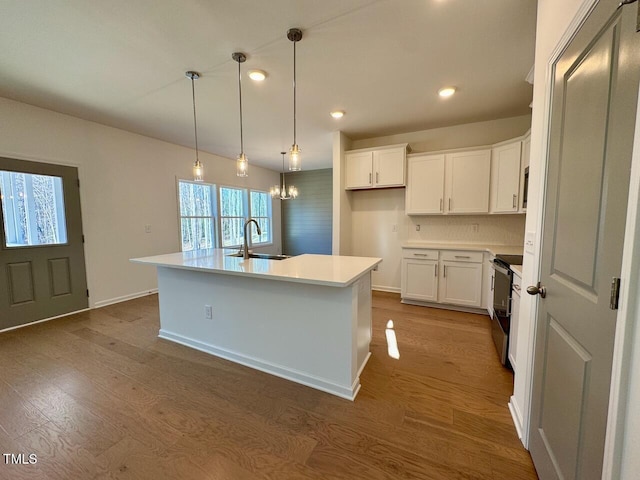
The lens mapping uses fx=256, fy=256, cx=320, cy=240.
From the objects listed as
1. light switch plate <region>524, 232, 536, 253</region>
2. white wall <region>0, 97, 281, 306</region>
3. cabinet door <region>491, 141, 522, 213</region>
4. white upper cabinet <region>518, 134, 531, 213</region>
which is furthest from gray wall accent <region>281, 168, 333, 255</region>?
light switch plate <region>524, 232, 536, 253</region>

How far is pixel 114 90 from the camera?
2.77 m

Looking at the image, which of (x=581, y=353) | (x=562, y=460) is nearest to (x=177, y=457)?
(x=562, y=460)

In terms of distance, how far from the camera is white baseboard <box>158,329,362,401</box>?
6.31 feet

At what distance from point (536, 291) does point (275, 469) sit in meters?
1.66

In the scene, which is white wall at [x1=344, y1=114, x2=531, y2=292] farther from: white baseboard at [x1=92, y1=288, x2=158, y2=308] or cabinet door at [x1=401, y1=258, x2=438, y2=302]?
white baseboard at [x1=92, y1=288, x2=158, y2=308]

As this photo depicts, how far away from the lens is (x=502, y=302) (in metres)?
2.39

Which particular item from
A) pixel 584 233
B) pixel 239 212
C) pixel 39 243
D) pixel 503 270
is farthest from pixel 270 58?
pixel 239 212

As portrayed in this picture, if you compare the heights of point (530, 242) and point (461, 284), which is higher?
point (530, 242)

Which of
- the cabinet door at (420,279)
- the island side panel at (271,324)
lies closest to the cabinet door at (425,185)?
the cabinet door at (420,279)

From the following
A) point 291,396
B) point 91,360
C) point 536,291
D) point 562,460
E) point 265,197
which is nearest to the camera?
point 562,460

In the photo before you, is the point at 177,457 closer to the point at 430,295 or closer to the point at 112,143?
the point at 430,295

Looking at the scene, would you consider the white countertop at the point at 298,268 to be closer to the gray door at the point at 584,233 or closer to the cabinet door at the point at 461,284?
the gray door at the point at 584,233

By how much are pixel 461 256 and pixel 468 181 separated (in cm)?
107

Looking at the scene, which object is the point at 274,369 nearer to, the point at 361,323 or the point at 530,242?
the point at 361,323
